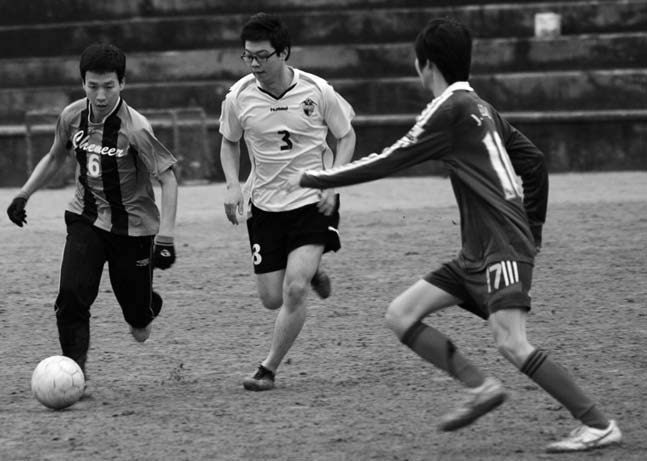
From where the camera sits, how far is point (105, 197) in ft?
22.7

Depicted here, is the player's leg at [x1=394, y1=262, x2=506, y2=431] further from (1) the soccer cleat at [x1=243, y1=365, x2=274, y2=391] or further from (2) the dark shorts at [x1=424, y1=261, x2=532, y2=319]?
(1) the soccer cleat at [x1=243, y1=365, x2=274, y2=391]

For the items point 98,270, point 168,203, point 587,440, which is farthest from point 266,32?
point 587,440

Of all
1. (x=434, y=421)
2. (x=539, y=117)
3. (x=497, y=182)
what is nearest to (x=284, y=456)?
(x=434, y=421)

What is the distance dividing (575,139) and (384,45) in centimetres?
356

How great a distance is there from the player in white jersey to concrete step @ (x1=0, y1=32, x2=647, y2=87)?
14841 mm

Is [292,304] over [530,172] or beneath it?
beneath

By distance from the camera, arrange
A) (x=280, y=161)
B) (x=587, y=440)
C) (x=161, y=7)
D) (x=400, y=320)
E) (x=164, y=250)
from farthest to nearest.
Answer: (x=161, y=7), (x=280, y=161), (x=164, y=250), (x=400, y=320), (x=587, y=440)

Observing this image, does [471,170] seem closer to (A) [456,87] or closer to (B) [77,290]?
(A) [456,87]

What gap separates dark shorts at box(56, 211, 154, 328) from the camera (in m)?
6.78

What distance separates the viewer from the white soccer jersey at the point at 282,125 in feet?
23.7

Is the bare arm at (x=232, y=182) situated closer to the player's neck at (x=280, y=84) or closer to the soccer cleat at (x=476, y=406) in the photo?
the player's neck at (x=280, y=84)

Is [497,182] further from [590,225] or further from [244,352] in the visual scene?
[590,225]

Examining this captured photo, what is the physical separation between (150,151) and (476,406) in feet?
7.25

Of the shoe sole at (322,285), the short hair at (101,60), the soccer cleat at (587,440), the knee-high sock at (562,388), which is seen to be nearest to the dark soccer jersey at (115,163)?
the short hair at (101,60)
